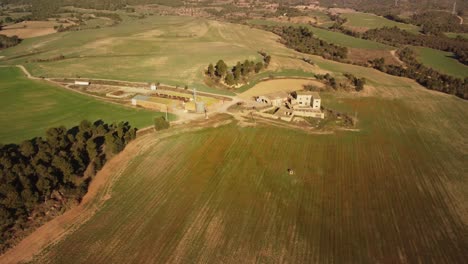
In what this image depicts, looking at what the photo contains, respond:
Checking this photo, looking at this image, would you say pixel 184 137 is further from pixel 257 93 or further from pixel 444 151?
pixel 444 151

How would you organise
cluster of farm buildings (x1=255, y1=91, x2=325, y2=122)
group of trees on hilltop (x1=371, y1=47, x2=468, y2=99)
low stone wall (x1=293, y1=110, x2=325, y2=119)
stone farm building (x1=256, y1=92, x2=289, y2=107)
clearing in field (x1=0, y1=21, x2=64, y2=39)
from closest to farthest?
low stone wall (x1=293, y1=110, x2=325, y2=119) → cluster of farm buildings (x1=255, y1=91, x2=325, y2=122) → stone farm building (x1=256, y1=92, x2=289, y2=107) → group of trees on hilltop (x1=371, y1=47, x2=468, y2=99) → clearing in field (x1=0, y1=21, x2=64, y2=39)

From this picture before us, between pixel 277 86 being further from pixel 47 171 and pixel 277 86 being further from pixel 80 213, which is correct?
pixel 80 213

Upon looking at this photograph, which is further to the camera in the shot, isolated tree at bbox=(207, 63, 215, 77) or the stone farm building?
isolated tree at bbox=(207, 63, 215, 77)

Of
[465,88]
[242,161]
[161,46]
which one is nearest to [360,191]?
[242,161]

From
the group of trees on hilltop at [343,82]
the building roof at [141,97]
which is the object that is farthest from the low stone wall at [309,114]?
the building roof at [141,97]

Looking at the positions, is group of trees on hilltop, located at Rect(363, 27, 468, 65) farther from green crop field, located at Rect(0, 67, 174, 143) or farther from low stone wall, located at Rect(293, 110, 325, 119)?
green crop field, located at Rect(0, 67, 174, 143)

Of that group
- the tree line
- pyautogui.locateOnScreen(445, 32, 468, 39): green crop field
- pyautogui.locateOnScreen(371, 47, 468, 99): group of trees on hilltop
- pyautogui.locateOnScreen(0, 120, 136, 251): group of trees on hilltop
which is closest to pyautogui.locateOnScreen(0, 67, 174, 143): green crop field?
pyautogui.locateOnScreen(0, 120, 136, 251): group of trees on hilltop
